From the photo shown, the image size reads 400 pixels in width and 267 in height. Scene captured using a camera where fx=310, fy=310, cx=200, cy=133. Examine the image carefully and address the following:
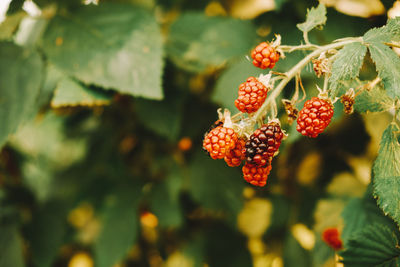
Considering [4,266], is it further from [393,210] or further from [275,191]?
[393,210]

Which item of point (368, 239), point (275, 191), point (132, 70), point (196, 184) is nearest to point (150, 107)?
point (132, 70)

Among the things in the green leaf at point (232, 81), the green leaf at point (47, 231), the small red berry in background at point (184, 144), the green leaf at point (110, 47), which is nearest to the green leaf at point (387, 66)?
the green leaf at point (232, 81)

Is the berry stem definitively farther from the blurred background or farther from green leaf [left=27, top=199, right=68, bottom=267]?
green leaf [left=27, top=199, right=68, bottom=267]

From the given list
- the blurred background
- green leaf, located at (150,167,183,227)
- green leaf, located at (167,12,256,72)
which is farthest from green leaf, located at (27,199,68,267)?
green leaf, located at (167,12,256,72)

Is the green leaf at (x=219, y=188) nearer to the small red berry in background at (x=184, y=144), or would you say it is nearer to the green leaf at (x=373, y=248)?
the small red berry in background at (x=184, y=144)

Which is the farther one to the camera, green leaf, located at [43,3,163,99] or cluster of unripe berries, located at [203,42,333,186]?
green leaf, located at [43,3,163,99]

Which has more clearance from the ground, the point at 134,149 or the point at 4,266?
the point at 134,149

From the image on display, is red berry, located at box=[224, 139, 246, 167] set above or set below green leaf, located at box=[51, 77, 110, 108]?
above

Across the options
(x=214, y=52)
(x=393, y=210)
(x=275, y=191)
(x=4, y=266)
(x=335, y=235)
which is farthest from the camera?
(x=275, y=191)
